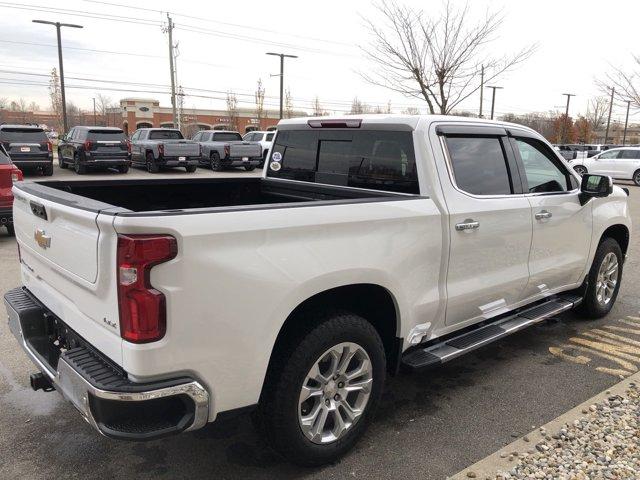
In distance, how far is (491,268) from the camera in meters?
3.64

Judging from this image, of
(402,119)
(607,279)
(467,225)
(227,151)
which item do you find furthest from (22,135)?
(467,225)

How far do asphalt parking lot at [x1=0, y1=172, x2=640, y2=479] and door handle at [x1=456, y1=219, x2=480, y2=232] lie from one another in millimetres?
1232

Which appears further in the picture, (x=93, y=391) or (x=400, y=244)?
(x=400, y=244)

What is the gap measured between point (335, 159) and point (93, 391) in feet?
7.78

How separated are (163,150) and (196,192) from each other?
1810 cm

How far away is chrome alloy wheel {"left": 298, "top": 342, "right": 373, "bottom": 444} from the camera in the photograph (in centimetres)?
276

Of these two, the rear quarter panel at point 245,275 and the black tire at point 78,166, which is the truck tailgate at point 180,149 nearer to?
the black tire at point 78,166

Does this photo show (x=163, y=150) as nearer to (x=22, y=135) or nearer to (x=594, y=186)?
(x=22, y=135)

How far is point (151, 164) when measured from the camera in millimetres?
22516

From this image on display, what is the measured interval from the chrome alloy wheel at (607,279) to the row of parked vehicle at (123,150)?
42.7 ft

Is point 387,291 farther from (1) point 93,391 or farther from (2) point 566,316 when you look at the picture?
(2) point 566,316

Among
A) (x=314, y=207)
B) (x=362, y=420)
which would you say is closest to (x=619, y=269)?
(x=362, y=420)

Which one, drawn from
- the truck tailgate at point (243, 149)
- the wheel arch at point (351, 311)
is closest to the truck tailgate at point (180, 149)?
the truck tailgate at point (243, 149)

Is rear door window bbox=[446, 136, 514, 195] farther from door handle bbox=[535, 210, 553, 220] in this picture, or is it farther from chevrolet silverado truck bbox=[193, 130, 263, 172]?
chevrolet silverado truck bbox=[193, 130, 263, 172]
